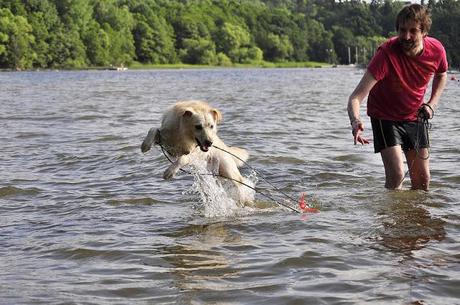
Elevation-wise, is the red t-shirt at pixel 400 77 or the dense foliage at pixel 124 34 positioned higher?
the dense foliage at pixel 124 34

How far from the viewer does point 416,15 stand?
654 cm

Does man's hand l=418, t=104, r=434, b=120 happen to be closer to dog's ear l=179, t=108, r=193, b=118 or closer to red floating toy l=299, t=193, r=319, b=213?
red floating toy l=299, t=193, r=319, b=213

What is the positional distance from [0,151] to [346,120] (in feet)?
33.2

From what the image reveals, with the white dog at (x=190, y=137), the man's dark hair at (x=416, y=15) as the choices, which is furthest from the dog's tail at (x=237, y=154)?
the man's dark hair at (x=416, y=15)

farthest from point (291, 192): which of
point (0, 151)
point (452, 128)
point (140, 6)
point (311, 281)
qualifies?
point (140, 6)

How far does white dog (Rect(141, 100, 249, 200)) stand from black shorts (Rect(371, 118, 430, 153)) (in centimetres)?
181

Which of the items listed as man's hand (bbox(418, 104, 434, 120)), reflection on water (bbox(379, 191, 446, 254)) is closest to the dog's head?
reflection on water (bbox(379, 191, 446, 254))

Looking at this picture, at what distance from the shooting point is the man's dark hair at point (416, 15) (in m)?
6.54

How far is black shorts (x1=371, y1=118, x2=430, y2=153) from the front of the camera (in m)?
7.23

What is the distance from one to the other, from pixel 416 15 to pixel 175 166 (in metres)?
3.05

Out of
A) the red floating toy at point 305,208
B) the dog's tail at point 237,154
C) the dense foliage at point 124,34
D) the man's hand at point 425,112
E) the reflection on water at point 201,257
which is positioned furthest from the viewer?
the dense foliage at point 124,34

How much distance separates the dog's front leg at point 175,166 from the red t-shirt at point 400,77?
2155 millimetres

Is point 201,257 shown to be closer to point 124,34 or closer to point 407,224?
point 407,224

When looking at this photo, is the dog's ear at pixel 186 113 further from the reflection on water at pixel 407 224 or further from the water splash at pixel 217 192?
the reflection on water at pixel 407 224
